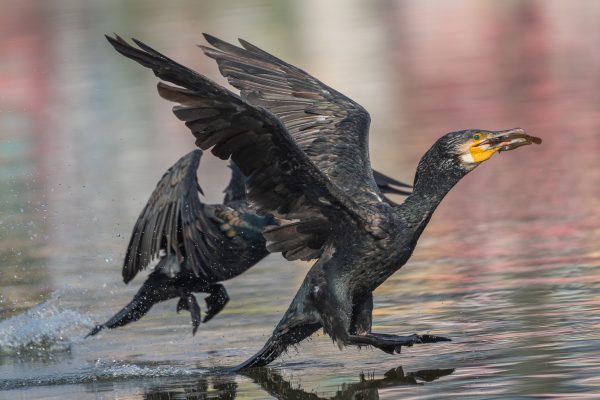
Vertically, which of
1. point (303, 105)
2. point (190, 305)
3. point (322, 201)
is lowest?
point (190, 305)

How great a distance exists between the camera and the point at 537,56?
22.6 m

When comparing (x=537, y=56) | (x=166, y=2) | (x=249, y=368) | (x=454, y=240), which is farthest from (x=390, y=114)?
(x=166, y=2)

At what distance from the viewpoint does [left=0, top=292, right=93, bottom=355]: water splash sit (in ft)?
32.2

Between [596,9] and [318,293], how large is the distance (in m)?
20.5

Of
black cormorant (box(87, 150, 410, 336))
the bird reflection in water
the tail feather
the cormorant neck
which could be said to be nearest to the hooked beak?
the cormorant neck

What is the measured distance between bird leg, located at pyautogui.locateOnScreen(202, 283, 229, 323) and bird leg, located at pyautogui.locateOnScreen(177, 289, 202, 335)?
0.12m

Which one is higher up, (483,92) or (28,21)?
(28,21)

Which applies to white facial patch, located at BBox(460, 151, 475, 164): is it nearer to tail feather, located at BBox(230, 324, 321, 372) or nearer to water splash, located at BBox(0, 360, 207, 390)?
tail feather, located at BBox(230, 324, 321, 372)

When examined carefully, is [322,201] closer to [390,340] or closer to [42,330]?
[390,340]

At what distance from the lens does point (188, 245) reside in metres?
9.81

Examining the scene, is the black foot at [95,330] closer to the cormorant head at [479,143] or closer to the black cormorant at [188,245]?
the black cormorant at [188,245]

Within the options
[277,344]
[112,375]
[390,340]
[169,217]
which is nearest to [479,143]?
[390,340]

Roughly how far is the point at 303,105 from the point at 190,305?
149 cm

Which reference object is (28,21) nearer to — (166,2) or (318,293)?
(166,2)
